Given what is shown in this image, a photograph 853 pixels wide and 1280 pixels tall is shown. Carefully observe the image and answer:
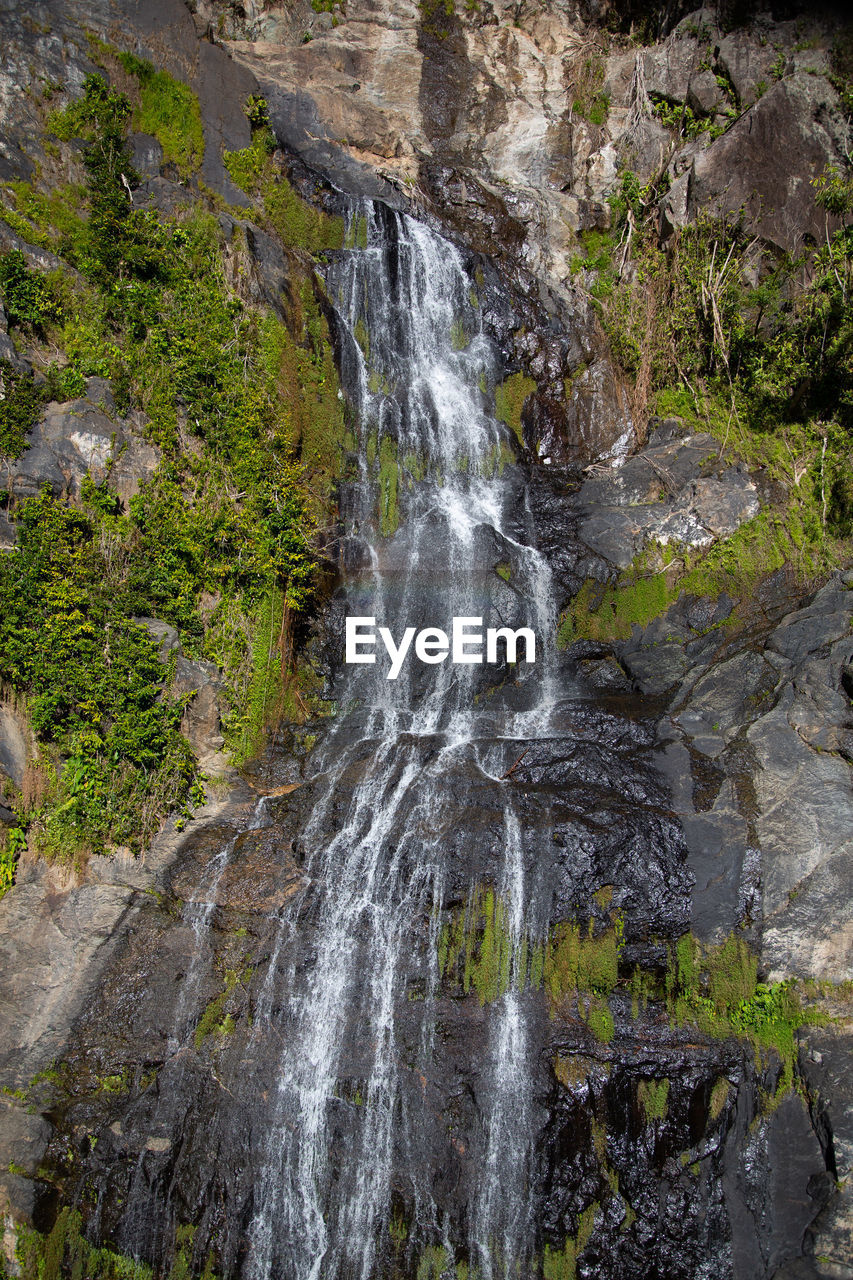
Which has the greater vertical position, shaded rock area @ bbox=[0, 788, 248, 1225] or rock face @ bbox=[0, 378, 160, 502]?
rock face @ bbox=[0, 378, 160, 502]

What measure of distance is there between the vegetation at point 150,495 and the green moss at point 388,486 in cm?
80

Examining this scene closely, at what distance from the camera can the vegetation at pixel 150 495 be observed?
374 inches

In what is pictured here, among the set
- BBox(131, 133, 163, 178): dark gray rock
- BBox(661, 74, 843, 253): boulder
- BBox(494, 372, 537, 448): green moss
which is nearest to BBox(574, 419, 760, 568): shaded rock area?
BBox(494, 372, 537, 448): green moss

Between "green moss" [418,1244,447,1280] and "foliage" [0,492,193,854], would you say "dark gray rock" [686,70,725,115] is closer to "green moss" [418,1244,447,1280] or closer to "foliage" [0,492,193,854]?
"foliage" [0,492,193,854]

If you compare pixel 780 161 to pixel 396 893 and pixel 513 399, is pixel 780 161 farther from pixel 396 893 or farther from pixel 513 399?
pixel 396 893

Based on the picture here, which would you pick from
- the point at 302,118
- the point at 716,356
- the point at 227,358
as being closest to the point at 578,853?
the point at 227,358

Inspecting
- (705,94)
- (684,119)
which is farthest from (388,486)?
(705,94)

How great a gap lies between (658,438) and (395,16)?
1527 centimetres

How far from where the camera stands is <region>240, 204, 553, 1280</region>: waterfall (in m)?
7.18

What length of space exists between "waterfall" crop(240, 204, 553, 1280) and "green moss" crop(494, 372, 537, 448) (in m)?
1.00

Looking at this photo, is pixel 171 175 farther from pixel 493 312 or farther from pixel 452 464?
pixel 452 464

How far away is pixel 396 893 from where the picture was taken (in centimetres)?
841

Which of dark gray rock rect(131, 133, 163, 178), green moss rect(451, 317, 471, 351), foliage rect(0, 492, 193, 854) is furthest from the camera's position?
green moss rect(451, 317, 471, 351)

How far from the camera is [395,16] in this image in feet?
69.3
